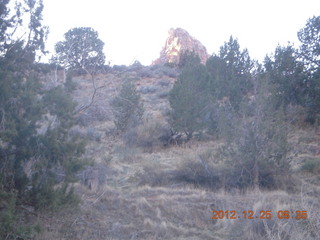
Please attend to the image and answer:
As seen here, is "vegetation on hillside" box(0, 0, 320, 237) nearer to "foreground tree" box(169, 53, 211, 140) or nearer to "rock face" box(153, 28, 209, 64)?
"foreground tree" box(169, 53, 211, 140)

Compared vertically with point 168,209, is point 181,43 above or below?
above

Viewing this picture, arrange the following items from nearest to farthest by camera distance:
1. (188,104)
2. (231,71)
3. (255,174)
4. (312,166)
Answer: (255,174) < (312,166) < (188,104) < (231,71)

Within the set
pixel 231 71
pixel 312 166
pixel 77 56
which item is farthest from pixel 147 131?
pixel 77 56

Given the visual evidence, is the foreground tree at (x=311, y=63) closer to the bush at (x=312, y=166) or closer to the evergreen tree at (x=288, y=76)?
the evergreen tree at (x=288, y=76)

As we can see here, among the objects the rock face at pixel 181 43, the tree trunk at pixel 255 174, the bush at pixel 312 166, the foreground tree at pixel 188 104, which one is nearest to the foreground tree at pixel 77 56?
the tree trunk at pixel 255 174

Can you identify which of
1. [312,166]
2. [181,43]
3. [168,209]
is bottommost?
[168,209]

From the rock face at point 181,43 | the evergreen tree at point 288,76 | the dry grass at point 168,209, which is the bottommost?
the dry grass at point 168,209

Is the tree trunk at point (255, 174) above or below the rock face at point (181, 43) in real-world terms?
below

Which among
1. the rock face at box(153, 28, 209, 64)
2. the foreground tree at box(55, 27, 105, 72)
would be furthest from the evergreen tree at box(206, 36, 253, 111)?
the rock face at box(153, 28, 209, 64)

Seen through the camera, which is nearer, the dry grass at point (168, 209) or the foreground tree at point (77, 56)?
the dry grass at point (168, 209)

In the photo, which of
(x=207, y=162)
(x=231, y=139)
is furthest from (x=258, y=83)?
(x=207, y=162)
